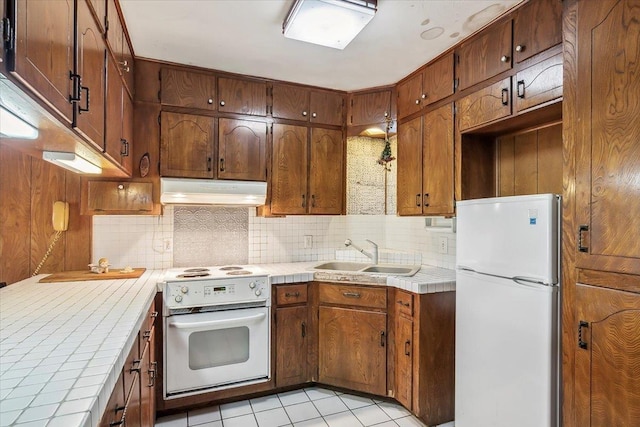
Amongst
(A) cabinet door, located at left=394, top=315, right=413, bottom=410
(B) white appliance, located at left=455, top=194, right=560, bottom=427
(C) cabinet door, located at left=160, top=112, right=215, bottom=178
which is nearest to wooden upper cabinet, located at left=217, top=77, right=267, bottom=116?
(C) cabinet door, located at left=160, top=112, right=215, bottom=178

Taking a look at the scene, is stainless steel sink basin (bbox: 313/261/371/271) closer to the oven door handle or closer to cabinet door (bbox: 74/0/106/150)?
the oven door handle

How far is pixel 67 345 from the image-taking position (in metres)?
1.12

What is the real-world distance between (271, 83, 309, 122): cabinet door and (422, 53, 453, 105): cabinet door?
1.00m

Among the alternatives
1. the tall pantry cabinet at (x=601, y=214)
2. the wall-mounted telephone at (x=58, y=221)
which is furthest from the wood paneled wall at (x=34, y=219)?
the tall pantry cabinet at (x=601, y=214)

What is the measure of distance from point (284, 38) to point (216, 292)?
5.77 ft

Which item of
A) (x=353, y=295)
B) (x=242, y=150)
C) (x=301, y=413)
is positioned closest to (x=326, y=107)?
(x=242, y=150)

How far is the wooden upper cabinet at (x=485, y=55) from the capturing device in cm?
197

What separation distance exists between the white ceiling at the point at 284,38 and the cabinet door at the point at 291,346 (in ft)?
6.11

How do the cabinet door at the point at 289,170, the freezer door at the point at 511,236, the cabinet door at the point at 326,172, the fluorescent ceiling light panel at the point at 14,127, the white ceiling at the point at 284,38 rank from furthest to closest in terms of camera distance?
the cabinet door at the point at 326,172 → the cabinet door at the point at 289,170 → the white ceiling at the point at 284,38 → the freezer door at the point at 511,236 → the fluorescent ceiling light panel at the point at 14,127

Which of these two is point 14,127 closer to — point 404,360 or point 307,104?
point 307,104

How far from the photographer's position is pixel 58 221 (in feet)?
7.84

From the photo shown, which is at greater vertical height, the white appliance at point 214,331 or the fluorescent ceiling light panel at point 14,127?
the fluorescent ceiling light panel at point 14,127

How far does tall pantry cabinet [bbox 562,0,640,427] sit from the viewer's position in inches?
48.4

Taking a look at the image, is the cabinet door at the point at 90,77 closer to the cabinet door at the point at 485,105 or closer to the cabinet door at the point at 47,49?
the cabinet door at the point at 47,49
